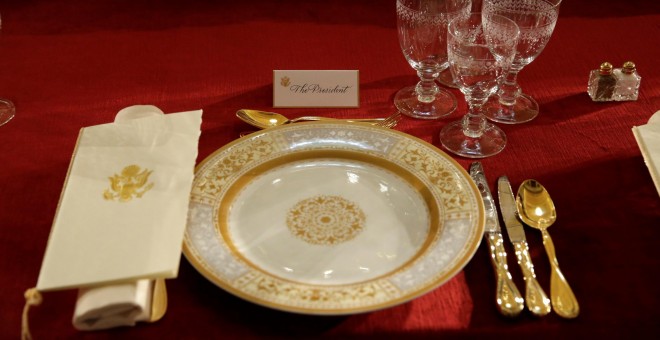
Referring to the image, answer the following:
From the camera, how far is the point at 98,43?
3.71 feet

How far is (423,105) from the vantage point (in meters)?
0.97

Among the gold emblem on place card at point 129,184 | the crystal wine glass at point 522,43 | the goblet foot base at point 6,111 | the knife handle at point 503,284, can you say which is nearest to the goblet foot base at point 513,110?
the crystal wine glass at point 522,43

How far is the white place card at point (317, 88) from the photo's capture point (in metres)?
0.96

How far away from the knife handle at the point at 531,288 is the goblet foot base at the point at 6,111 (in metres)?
0.68

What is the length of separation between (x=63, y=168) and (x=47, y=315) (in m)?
0.25

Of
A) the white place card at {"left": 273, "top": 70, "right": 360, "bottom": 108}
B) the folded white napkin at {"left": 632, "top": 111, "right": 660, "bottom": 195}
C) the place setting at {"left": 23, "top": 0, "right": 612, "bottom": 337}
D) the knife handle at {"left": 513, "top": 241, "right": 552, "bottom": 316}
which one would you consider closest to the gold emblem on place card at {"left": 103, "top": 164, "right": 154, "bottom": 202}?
the place setting at {"left": 23, "top": 0, "right": 612, "bottom": 337}

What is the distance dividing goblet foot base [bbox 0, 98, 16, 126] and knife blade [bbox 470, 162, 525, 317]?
24.5 inches

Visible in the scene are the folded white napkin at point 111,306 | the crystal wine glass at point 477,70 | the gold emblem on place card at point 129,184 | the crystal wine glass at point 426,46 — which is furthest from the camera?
the crystal wine glass at point 426,46

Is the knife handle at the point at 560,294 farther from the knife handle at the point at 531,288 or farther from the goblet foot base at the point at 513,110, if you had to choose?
the goblet foot base at the point at 513,110

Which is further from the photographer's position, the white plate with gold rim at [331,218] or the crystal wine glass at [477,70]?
the crystal wine glass at [477,70]

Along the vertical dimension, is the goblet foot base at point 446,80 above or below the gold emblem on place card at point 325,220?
above

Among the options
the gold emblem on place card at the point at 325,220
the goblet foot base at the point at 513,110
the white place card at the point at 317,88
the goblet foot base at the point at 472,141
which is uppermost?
the white place card at the point at 317,88

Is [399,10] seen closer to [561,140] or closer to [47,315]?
[561,140]

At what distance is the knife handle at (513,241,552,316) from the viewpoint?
0.65 meters
